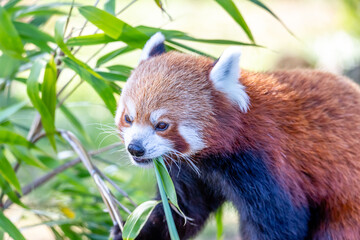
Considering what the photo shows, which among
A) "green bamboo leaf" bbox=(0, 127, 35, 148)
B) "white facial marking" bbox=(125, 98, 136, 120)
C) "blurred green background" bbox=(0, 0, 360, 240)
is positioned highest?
"white facial marking" bbox=(125, 98, 136, 120)

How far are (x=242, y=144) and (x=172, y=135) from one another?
0.32 meters

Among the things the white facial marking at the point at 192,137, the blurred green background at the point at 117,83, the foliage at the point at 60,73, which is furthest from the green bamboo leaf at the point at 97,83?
the white facial marking at the point at 192,137

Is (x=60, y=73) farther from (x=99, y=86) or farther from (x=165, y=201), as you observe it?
(x=165, y=201)

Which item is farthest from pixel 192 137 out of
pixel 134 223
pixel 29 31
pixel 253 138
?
pixel 29 31

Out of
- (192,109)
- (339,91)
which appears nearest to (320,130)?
(339,91)

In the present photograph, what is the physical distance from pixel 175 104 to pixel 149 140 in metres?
0.19

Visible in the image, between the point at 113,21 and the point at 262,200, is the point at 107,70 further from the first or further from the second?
the point at 262,200

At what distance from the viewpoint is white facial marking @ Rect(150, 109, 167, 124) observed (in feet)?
6.75

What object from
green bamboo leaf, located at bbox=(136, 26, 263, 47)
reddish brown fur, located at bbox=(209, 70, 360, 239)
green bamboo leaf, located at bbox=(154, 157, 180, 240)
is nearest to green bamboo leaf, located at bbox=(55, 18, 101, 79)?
green bamboo leaf, located at bbox=(136, 26, 263, 47)

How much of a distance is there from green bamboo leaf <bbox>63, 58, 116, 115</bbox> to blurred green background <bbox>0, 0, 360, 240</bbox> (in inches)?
3.9

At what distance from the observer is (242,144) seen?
2164mm

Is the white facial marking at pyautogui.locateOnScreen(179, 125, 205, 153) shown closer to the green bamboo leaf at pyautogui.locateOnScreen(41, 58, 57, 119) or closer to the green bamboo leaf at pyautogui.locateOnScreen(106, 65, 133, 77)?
the green bamboo leaf at pyautogui.locateOnScreen(106, 65, 133, 77)

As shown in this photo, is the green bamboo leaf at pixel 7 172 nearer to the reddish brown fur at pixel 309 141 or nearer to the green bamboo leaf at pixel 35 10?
the green bamboo leaf at pixel 35 10

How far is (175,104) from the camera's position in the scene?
2.09 metres
